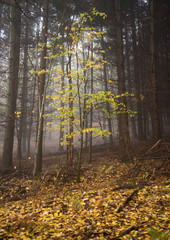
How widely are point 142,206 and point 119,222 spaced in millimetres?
984

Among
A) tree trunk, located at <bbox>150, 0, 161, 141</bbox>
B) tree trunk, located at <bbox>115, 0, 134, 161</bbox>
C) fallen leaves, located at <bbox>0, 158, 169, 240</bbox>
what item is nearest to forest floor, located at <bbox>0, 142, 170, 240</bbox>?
fallen leaves, located at <bbox>0, 158, 169, 240</bbox>

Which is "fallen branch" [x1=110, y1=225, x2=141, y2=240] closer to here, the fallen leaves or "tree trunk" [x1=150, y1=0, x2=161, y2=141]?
the fallen leaves

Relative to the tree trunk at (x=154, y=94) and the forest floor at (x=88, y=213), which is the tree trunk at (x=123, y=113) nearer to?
the tree trunk at (x=154, y=94)

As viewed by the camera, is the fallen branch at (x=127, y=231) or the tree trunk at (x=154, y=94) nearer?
the fallen branch at (x=127, y=231)

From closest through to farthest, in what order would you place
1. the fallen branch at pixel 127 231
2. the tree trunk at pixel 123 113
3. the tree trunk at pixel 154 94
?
the fallen branch at pixel 127 231, the tree trunk at pixel 123 113, the tree trunk at pixel 154 94

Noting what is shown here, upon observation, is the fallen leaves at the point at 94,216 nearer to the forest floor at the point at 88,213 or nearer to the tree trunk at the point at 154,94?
the forest floor at the point at 88,213

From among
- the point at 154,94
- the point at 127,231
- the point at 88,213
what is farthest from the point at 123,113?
the point at 127,231

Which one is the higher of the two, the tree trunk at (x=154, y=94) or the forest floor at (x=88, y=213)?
the tree trunk at (x=154, y=94)

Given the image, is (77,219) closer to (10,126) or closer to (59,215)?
(59,215)

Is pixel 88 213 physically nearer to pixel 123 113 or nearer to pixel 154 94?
pixel 123 113

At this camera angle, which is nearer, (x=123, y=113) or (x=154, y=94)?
(x=123, y=113)

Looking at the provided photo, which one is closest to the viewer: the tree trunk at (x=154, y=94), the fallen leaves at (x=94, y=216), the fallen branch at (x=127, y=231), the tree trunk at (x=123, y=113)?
the fallen branch at (x=127, y=231)

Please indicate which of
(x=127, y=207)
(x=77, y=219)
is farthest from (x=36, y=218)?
(x=127, y=207)

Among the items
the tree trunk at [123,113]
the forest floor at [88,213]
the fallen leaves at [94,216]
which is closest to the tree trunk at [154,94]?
the tree trunk at [123,113]
